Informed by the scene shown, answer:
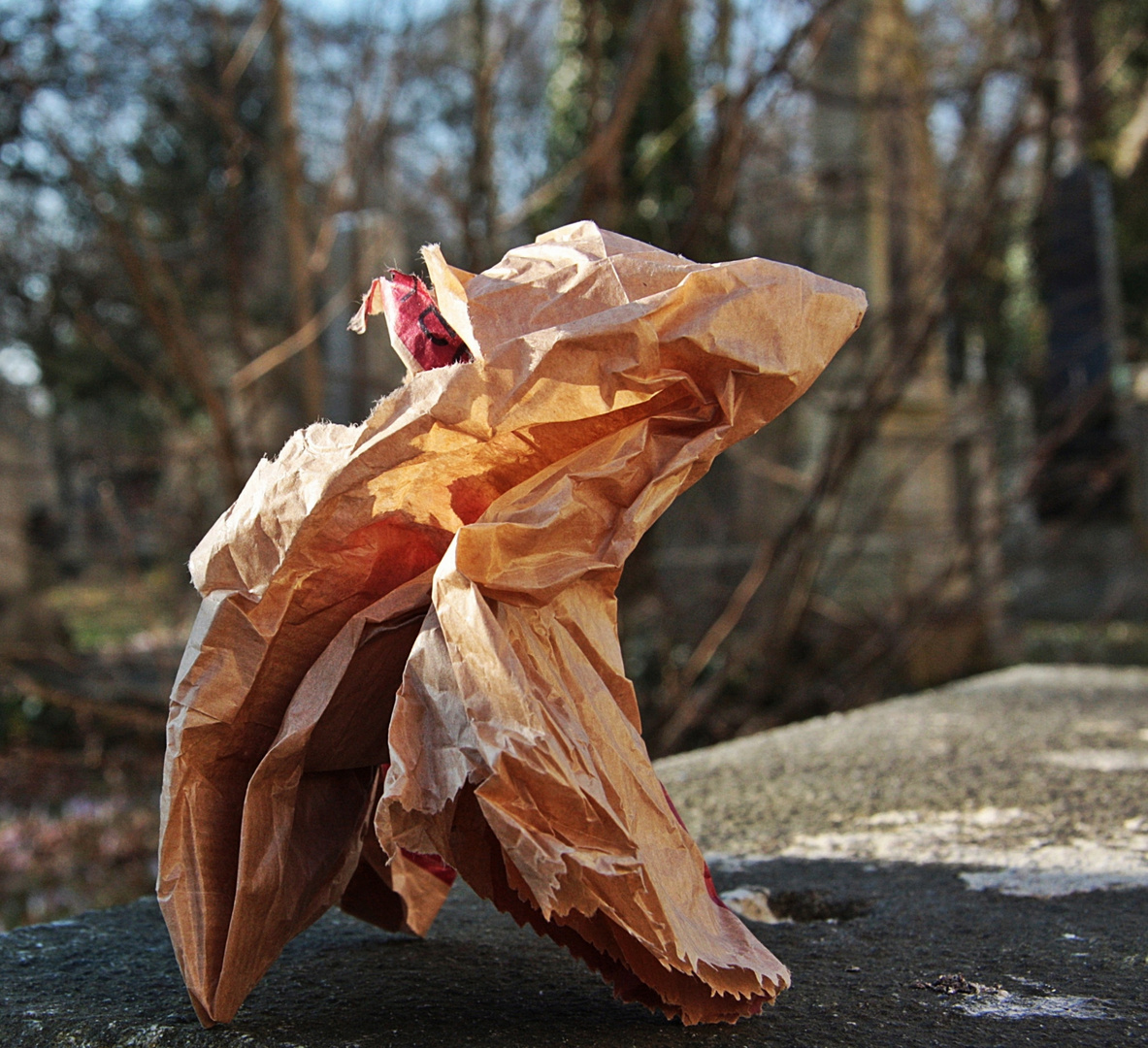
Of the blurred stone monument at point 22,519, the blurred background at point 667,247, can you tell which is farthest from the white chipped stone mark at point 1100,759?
the blurred stone monument at point 22,519

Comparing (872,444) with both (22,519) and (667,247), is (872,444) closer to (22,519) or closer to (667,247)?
(667,247)

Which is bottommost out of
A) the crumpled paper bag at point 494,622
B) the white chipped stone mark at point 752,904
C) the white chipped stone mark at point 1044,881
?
the white chipped stone mark at point 1044,881

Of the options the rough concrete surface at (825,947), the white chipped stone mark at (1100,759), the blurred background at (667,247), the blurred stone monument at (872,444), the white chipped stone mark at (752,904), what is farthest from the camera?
the blurred stone monument at (872,444)

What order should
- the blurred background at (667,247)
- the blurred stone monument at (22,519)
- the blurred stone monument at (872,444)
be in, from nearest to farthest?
the blurred background at (667,247) < the blurred stone monument at (872,444) < the blurred stone monument at (22,519)

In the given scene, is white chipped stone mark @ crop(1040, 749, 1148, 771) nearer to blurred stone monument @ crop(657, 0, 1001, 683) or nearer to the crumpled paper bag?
the crumpled paper bag

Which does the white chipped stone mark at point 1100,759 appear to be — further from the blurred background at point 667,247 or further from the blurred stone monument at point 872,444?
the blurred stone monument at point 872,444

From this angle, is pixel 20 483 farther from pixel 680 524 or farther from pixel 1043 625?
pixel 1043 625

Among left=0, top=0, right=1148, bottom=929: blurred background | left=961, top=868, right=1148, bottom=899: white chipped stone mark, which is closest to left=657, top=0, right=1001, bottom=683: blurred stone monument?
left=0, top=0, right=1148, bottom=929: blurred background
